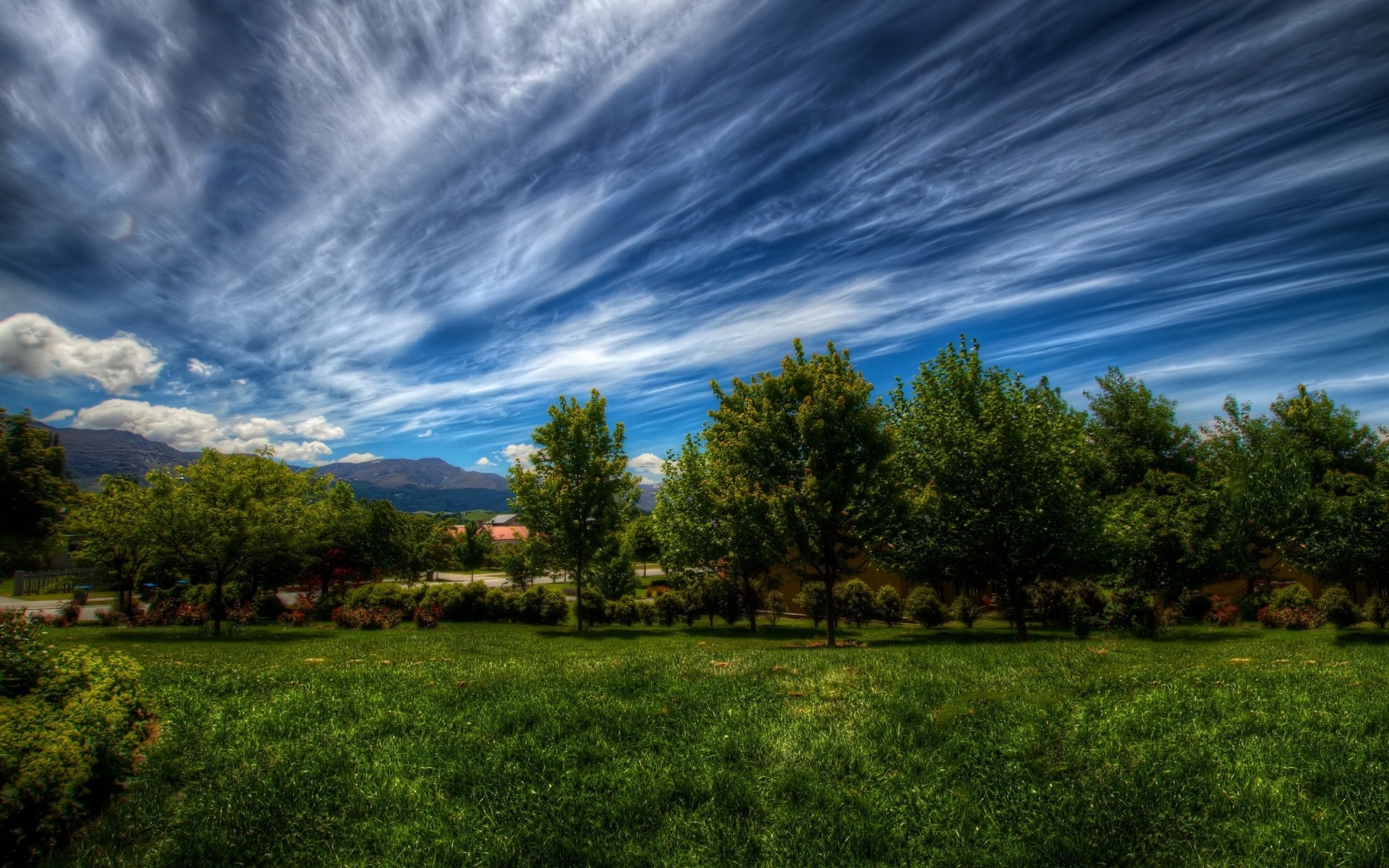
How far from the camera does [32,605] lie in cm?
3431

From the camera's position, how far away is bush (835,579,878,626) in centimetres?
2894

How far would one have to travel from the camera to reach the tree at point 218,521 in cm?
2133

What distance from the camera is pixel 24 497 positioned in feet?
171

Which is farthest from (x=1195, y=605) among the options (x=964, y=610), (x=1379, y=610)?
(x=964, y=610)

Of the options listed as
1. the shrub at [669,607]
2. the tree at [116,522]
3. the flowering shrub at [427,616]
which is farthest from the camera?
the shrub at [669,607]

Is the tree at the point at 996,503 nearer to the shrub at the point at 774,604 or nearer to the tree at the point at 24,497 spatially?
the shrub at the point at 774,604

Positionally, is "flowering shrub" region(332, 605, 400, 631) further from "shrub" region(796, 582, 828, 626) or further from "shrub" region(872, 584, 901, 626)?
"shrub" region(872, 584, 901, 626)

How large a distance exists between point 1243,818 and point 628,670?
22.8 feet

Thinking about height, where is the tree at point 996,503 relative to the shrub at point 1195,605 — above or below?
above

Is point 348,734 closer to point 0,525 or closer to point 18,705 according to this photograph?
point 18,705

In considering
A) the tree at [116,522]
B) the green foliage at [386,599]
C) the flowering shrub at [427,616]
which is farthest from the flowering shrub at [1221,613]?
the tree at [116,522]

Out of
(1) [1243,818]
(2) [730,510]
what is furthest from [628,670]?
(2) [730,510]

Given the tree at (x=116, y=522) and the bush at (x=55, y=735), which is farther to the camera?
the tree at (x=116, y=522)

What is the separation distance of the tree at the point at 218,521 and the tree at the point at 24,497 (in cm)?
3931
